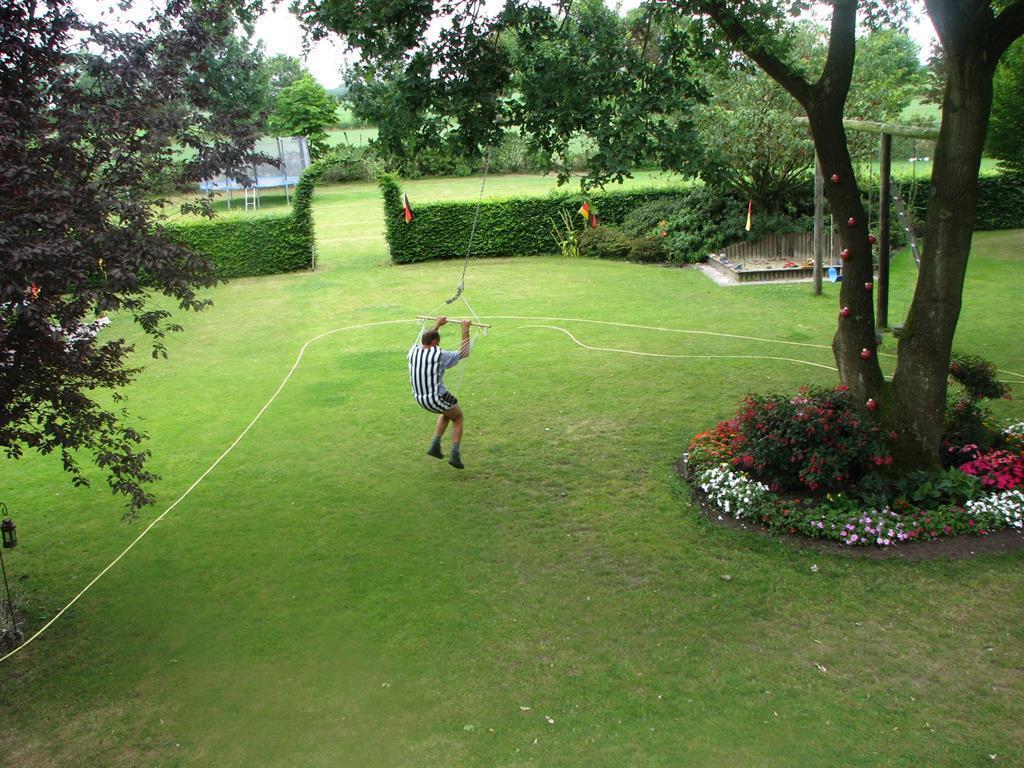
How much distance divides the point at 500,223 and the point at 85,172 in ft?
55.5

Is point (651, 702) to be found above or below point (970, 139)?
below

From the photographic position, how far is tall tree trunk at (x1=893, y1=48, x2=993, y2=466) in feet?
25.1

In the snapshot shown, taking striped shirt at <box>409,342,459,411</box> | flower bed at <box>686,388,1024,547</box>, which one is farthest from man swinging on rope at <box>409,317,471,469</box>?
flower bed at <box>686,388,1024,547</box>

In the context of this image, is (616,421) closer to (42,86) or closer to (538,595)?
(538,595)

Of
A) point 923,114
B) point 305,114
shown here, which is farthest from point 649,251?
point 923,114

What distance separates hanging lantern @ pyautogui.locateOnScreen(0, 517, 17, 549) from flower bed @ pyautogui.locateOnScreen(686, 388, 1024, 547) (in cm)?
620

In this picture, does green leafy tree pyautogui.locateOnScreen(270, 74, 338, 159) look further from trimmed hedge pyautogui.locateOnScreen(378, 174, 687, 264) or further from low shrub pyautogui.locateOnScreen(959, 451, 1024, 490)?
low shrub pyautogui.locateOnScreen(959, 451, 1024, 490)

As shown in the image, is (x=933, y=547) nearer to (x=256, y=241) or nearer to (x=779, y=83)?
(x=779, y=83)

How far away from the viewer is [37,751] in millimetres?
5523

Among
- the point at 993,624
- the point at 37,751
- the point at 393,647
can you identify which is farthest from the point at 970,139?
the point at 37,751

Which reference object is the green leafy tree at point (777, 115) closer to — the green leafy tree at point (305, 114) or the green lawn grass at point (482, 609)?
the green lawn grass at point (482, 609)

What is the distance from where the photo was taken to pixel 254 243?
21.2 m

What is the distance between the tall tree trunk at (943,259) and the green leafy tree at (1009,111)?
12.9m

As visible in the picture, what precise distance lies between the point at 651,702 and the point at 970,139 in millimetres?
5451
